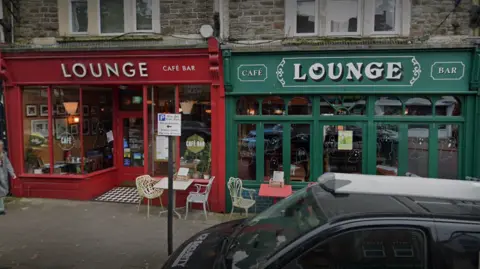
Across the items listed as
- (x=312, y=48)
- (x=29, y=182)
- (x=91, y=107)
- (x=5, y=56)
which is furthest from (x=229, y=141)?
(x=5, y=56)

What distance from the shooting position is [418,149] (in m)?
8.21

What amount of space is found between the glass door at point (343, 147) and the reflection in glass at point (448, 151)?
1.73 metres

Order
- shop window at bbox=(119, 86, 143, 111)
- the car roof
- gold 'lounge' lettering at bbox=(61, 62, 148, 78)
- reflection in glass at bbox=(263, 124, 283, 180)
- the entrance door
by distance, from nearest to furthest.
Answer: the car roof, reflection in glass at bbox=(263, 124, 283, 180), gold 'lounge' lettering at bbox=(61, 62, 148, 78), shop window at bbox=(119, 86, 143, 111), the entrance door

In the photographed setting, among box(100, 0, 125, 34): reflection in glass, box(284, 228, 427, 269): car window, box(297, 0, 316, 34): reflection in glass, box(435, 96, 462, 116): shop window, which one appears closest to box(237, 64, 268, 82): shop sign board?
box(297, 0, 316, 34): reflection in glass

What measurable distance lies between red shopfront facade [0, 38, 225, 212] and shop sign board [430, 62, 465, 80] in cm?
477

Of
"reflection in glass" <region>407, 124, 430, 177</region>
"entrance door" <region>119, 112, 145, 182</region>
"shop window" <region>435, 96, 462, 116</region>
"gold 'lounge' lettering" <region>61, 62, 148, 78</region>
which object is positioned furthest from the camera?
"entrance door" <region>119, 112, 145, 182</region>

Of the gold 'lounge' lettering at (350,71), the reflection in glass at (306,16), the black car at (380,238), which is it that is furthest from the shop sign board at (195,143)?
the black car at (380,238)

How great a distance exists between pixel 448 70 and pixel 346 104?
225 cm

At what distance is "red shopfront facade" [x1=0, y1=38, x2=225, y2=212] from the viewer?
845 centimetres

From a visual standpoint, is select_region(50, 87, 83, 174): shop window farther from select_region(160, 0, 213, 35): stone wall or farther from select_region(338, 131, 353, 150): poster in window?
select_region(338, 131, 353, 150): poster in window

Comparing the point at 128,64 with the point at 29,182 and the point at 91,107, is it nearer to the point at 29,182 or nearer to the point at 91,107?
the point at 91,107

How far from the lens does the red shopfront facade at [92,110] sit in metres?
8.45

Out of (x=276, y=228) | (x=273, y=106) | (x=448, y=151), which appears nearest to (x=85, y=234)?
(x=276, y=228)

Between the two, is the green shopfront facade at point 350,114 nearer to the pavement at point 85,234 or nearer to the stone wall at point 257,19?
the stone wall at point 257,19
